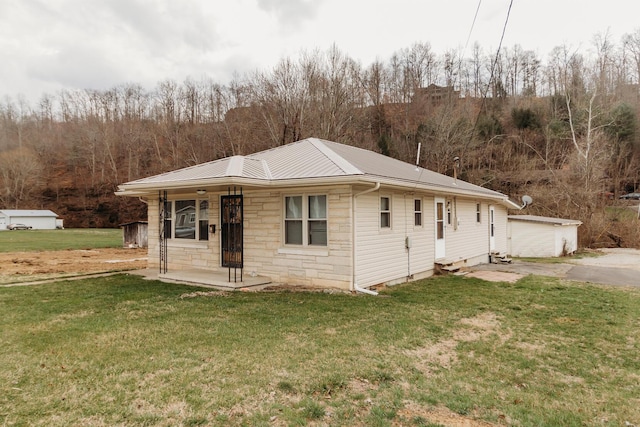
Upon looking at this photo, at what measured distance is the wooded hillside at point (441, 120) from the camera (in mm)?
26188

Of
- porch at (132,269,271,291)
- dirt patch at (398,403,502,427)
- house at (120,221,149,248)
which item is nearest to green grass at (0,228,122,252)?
house at (120,221,149,248)

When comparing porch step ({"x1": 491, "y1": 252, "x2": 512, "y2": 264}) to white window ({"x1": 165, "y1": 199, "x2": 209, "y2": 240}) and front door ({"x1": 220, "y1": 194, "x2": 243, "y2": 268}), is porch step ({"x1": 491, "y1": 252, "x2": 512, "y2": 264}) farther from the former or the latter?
white window ({"x1": 165, "y1": 199, "x2": 209, "y2": 240})

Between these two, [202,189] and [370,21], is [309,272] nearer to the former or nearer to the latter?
[202,189]

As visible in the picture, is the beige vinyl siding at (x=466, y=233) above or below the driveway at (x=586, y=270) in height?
above

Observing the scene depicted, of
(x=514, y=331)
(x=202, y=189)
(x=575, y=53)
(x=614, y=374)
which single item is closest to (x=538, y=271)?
(x=514, y=331)

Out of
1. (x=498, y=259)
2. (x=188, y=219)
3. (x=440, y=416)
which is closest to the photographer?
(x=440, y=416)

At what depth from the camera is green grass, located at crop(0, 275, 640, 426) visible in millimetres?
3254

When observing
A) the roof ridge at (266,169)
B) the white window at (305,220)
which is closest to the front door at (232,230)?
the roof ridge at (266,169)

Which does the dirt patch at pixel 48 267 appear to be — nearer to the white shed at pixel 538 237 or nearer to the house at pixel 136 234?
the house at pixel 136 234

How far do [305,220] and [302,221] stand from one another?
9 cm

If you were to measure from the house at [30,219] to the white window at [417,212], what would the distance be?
1807 inches

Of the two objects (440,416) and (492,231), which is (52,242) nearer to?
(492,231)

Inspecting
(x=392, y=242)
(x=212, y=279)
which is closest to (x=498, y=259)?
(x=392, y=242)

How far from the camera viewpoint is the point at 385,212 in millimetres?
9133
